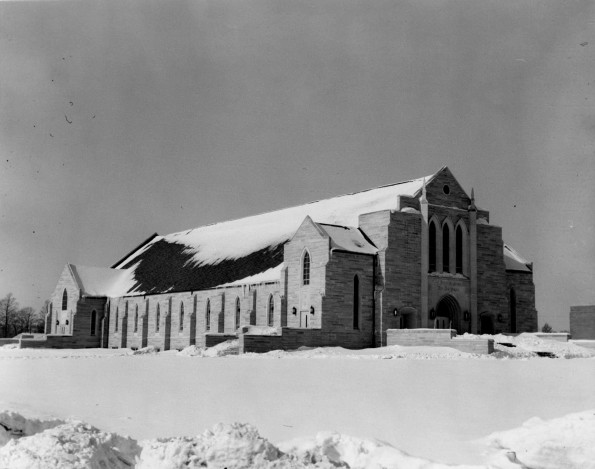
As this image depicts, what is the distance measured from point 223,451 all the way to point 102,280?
57.7m

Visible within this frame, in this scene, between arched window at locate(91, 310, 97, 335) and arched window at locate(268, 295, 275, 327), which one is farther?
arched window at locate(91, 310, 97, 335)

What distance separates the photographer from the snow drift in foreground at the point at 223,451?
408 inches

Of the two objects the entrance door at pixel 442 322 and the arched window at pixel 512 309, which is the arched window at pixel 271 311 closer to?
the entrance door at pixel 442 322

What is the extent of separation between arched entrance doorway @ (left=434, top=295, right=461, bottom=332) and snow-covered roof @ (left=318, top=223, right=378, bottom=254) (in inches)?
219

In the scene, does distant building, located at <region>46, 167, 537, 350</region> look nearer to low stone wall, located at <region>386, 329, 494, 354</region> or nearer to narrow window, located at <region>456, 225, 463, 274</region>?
narrow window, located at <region>456, 225, 463, 274</region>

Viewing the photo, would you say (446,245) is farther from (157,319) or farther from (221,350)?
(157,319)

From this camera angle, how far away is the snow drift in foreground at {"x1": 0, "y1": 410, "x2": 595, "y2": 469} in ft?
34.0

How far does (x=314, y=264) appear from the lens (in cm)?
4106

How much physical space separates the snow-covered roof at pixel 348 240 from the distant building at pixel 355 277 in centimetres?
9

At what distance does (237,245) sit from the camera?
54812 millimetres

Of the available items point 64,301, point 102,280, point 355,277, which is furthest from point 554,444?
point 64,301

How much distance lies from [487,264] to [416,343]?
10.2 metres

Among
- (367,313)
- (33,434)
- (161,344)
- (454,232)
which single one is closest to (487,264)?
(454,232)

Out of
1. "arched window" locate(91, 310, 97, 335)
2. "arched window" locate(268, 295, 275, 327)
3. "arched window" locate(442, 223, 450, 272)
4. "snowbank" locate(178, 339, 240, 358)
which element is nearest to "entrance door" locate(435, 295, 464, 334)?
"arched window" locate(442, 223, 450, 272)
